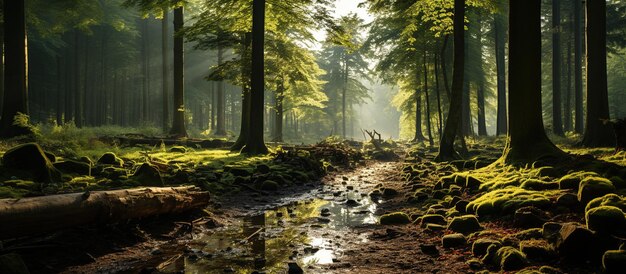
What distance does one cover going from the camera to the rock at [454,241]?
515cm

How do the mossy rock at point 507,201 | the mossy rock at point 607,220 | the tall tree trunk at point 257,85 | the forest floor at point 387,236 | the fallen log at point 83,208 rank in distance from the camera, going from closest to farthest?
1. the mossy rock at point 607,220
2. the fallen log at point 83,208
3. the forest floor at point 387,236
4. the mossy rock at point 507,201
5. the tall tree trunk at point 257,85

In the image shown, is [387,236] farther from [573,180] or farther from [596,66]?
[596,66]

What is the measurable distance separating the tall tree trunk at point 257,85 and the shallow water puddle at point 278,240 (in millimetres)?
6437

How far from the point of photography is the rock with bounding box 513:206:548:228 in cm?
504

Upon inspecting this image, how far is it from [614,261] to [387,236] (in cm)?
320

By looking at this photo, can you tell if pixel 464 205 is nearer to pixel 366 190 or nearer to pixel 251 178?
pixel 366 190

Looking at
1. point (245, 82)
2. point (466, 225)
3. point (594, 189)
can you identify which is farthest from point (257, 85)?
point (594, 189)

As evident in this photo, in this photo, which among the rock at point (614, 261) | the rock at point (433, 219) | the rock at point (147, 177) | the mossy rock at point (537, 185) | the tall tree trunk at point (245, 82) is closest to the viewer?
the rock at point (614, 261)

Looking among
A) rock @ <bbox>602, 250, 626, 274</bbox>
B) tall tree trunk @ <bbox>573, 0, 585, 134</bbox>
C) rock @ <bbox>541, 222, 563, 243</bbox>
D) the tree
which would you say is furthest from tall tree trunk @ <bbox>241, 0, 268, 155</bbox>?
tall tree trunk @ <bbox>573, 0, 585, 134</bbox>

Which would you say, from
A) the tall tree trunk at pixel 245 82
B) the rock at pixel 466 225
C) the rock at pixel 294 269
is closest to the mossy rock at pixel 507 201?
the rock at pixel 466 225

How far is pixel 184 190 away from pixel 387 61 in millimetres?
22047

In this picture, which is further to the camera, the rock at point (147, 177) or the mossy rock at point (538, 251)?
the rock at point (147, 177)

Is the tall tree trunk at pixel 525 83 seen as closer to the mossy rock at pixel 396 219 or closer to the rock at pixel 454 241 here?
the mossy rock at pixel 396 219

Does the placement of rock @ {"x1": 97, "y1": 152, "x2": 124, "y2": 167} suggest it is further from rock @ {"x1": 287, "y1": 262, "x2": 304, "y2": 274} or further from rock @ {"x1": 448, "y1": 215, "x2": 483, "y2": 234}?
rock @ {"x1": 448, "y1": 215, "x2": 483, "y2": 234}
